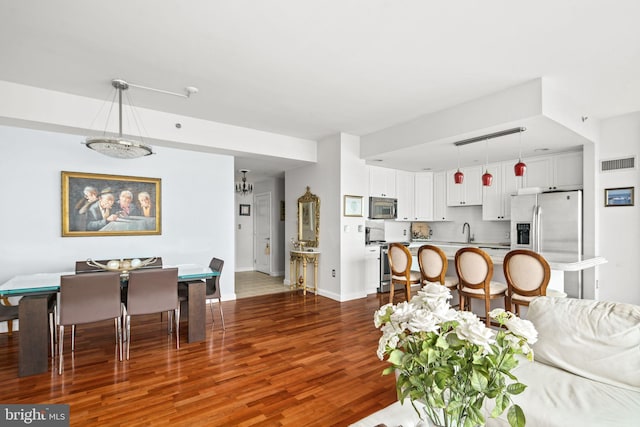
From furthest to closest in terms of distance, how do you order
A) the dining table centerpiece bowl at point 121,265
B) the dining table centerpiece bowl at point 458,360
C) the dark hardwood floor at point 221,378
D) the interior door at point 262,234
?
1. the interior door at point 262,234
2. the dining table centerpiece bowl at point 121,265
3. the dark hardwood floor at point 221,378
4. the dining table centerpiece bowl at point 458,360

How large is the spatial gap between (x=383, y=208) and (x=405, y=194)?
2.58 ft

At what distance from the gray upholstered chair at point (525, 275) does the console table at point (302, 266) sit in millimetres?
3166

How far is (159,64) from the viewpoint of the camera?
2959 mm

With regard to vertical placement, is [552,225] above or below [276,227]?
above

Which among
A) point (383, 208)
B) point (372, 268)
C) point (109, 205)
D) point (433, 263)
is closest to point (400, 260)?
point (433, 263)

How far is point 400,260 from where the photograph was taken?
4180 millimetres

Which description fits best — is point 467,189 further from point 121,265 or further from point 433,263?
point 121,265

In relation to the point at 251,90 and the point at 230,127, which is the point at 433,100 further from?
the point at 230,127

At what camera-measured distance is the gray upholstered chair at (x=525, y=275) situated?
296 centimetres

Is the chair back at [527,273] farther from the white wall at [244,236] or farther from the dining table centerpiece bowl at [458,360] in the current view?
the white wall at [244,236]

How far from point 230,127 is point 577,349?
4.67 m

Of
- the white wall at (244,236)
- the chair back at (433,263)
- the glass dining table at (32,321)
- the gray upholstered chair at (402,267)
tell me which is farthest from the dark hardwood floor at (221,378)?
the white wall at (244,236)

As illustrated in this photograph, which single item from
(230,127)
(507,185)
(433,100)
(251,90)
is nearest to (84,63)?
(251,90)

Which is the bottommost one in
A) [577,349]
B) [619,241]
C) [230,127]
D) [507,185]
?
[577,349]
